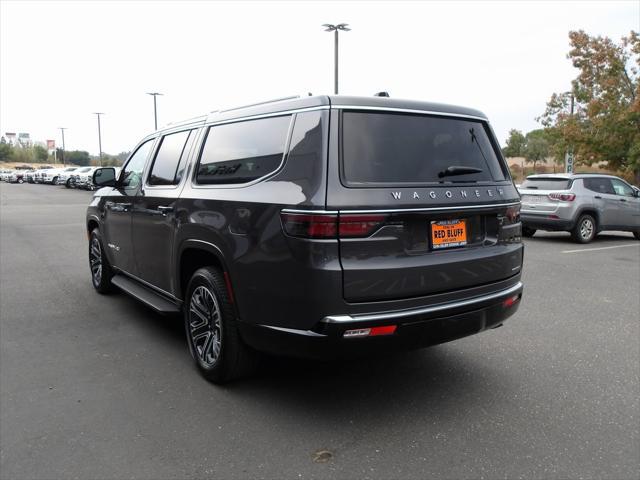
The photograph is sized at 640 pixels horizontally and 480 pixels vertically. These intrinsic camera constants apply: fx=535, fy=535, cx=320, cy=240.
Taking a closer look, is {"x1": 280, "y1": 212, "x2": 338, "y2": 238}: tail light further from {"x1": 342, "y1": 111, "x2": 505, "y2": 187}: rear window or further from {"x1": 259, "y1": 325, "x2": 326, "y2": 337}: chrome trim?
{"x1": 259, "y1": 325, "x2": 326, "y2": 337}: chrome trim

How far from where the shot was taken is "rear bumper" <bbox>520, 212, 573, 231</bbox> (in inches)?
459

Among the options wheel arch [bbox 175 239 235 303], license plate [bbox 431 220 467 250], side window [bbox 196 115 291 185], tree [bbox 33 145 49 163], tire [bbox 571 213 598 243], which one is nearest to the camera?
license plate [bbox 431 220 467 250]

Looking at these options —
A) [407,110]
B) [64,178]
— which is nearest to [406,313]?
[407,110]

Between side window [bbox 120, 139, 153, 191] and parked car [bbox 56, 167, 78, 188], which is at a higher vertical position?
side window [bbox 120, 139, 153, 191]

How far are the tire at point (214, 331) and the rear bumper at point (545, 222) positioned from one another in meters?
9.50

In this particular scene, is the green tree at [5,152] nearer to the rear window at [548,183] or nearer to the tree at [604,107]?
the tree at [604,107]

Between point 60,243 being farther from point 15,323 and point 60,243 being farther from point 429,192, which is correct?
point 429,192

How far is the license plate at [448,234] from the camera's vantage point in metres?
3.17

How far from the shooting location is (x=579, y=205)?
11.7 metres

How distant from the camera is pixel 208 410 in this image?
334cm

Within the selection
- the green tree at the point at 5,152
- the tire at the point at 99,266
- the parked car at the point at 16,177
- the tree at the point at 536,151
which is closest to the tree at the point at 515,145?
the tree at the point at 536,151

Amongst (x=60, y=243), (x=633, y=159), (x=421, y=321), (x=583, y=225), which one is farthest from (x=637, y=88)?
(x=421, y=321)

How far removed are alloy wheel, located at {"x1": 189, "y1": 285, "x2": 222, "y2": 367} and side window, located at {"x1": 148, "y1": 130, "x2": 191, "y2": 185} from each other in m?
1.02

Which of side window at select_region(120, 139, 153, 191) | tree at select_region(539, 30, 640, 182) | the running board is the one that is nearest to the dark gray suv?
the running board
